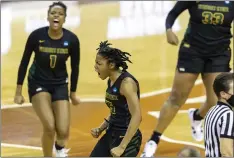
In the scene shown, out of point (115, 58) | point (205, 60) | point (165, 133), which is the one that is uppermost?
point (115, 58)

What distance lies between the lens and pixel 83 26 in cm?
1407

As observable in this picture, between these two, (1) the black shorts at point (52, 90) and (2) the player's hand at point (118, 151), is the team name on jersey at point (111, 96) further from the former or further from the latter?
(1) the black shorts at point (52, 90)

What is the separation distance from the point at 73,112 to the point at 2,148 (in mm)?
1487

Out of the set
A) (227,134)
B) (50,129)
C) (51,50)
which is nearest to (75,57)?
Answer: (51,50)

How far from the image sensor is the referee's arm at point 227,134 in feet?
18.4

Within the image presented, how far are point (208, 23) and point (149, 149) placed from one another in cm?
147

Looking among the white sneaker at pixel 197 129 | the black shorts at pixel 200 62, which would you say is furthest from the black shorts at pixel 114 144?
the white sneaker at pixel 197 129

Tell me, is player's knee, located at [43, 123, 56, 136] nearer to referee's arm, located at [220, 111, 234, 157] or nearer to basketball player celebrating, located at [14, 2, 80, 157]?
basketball player celebrating, located at [14, 2, 80, 157]

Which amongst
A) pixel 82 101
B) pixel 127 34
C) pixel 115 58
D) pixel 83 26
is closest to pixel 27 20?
pixel 83 26

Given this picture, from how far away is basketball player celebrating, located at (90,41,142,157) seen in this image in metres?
5.93

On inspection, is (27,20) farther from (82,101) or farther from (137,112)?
(137,112)

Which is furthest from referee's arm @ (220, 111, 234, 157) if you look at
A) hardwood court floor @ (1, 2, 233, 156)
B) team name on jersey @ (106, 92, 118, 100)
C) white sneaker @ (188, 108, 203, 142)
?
A: white sneaker @ (188, 108, 203, 142)

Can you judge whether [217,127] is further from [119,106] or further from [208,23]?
[208,23]

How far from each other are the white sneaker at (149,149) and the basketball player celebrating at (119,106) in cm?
188
